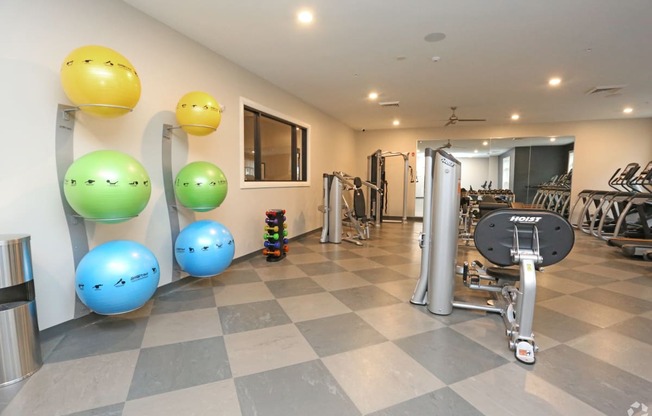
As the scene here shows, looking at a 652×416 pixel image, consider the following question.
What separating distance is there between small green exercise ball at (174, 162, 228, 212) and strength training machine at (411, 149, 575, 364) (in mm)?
1992

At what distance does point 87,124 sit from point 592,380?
151 inches

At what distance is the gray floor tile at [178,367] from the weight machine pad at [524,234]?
6.32 feet

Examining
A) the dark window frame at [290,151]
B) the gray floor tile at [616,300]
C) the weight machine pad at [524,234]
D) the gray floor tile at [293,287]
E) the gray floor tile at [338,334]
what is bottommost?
the gray floor tile at [338,334]

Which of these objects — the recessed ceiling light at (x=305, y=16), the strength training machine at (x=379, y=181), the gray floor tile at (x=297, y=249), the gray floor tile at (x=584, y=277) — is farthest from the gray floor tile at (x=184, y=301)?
the strength training machine at (x=379, y=181)

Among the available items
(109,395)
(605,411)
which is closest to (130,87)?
(109,395)

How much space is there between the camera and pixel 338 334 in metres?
2.32

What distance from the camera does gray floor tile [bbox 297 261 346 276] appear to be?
3.92 meters

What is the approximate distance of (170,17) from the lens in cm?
298

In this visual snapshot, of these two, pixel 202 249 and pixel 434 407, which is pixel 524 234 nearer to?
pixel 434 407

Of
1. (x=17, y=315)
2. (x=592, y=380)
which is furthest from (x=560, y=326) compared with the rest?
(x=17, y=315)

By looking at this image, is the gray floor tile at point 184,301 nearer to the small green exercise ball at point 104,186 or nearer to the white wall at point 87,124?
the white wall at point 87,124

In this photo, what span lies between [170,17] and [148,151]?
51.9 inches

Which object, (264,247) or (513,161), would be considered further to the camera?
(513,161)

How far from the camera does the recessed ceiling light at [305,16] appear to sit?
9.45 ft
